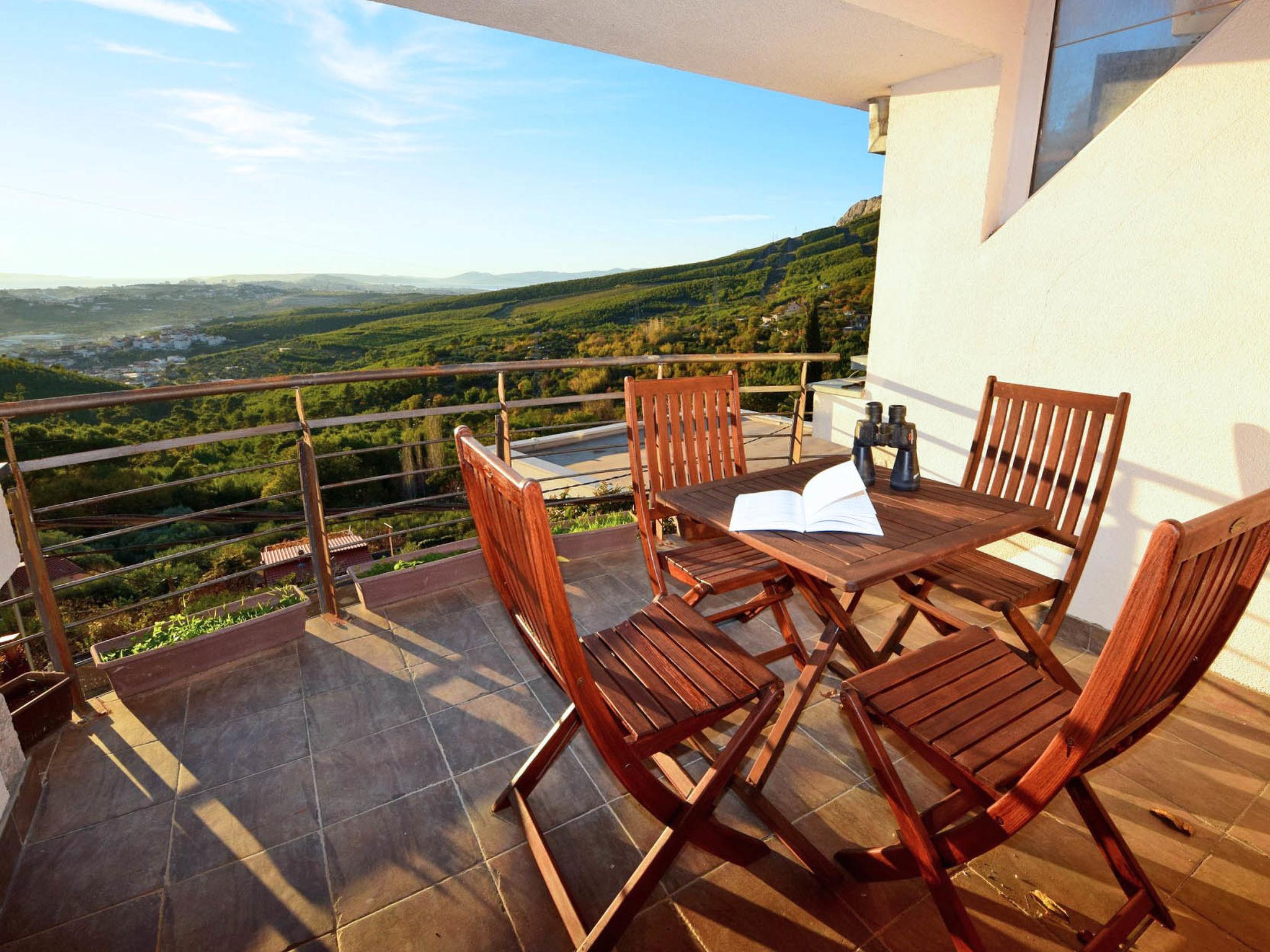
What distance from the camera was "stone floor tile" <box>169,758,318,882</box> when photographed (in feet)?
4.88

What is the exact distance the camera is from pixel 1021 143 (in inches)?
105

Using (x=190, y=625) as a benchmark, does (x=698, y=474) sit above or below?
above

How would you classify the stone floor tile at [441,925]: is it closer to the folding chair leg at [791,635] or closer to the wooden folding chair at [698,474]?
the wooden folding chair at [698,474]

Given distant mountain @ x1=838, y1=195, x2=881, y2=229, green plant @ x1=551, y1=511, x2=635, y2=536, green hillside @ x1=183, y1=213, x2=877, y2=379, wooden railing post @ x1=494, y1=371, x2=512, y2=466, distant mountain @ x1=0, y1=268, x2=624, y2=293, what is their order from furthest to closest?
1. distant mountain @ x1=0, y1=268, x2=624, y2=293
2. green hillside @ x1=183, y1=213, x2=877, y2=379
3. distant mountain @ x1=838, y1=195, x2=881, y2=229
4. green plant @ x1=551, y1=511, x2=635, y2=536
5. wooden railing post @ x1=494, y1=371, x2=512, y2=466

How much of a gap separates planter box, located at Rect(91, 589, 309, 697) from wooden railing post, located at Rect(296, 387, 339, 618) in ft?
0.34

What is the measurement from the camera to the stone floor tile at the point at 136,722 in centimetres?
190

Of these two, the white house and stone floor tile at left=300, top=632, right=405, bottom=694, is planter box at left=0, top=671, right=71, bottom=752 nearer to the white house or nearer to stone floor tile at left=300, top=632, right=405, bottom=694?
stone floor tile at left=300, top=632, right=405, bottom=694

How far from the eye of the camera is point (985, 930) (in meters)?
1.27

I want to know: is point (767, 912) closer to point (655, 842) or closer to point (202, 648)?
point (655, 842)

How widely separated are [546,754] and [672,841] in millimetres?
417

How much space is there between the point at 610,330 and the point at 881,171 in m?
13.4

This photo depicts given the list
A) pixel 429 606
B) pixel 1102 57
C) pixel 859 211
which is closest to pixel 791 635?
pixel 429 606

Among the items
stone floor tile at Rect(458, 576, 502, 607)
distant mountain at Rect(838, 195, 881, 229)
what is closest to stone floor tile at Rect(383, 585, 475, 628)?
stone floor tile at Rect(458, 576, 502, 607)

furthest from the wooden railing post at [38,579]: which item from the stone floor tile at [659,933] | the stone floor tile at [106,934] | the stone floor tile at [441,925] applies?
the stone floor tile at [659,933]
